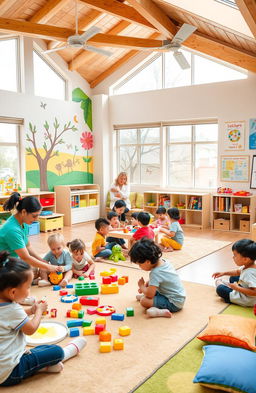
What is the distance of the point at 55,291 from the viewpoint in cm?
388

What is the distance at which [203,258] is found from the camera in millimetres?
5207

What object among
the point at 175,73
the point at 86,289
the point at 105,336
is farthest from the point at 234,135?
the point at 105,336

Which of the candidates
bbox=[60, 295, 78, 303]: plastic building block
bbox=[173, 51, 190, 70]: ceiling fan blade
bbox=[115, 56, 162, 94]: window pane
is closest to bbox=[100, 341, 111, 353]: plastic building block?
bbox=[60, 295, 78, 303]: plastic building block

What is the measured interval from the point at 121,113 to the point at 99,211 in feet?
7.97

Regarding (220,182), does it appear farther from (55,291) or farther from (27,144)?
(55,291)

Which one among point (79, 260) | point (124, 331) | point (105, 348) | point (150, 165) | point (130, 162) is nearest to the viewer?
point (105, 348)

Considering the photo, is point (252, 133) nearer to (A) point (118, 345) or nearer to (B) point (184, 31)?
(B) point (184, 31)

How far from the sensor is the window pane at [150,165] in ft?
28.9

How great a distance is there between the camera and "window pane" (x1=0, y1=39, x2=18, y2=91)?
7.30m

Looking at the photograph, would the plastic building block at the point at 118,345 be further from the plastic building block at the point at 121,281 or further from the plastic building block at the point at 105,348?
the plastic building block at the point at 121,281

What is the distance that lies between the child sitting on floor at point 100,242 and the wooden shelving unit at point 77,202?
2993 millimetres

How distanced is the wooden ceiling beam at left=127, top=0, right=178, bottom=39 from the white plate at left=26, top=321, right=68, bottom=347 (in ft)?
14.7

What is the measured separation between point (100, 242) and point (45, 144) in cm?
366

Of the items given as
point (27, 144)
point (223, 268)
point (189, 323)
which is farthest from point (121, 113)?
point (189, 323)
